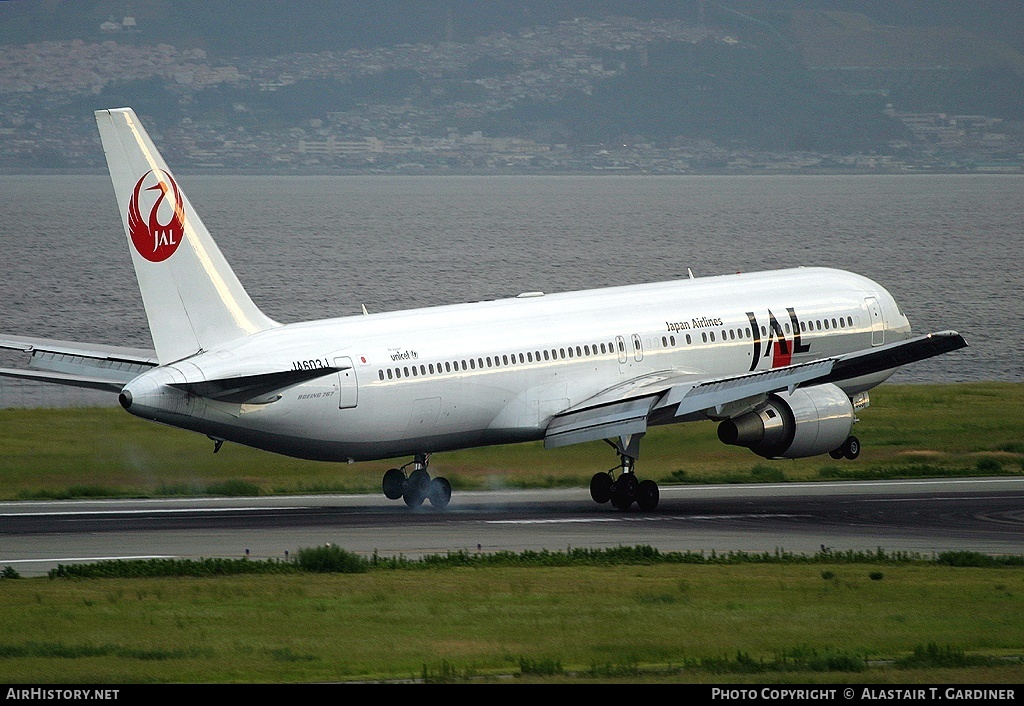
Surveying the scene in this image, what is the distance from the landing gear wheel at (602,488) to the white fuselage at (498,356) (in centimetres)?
197

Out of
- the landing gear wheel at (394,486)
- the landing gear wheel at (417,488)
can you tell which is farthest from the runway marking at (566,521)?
the landing gear wheel at (394,486)

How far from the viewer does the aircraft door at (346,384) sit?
3962 centimetres

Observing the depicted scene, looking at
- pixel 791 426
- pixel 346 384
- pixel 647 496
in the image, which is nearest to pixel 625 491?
pixel 647 496

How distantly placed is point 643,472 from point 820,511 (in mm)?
9244

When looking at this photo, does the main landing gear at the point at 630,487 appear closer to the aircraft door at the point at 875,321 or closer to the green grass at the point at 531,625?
the green grass at the point at 531,625

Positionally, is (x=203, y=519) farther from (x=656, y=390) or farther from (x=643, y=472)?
(x=643, y=472)

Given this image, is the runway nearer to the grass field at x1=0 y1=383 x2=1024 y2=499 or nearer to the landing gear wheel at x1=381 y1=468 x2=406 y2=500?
the landing gear wheel at x1=381 y1=468 x2=406 y2=500

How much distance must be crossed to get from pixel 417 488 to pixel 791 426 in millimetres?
9936

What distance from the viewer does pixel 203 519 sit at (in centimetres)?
4153

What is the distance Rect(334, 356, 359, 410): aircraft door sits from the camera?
130ft

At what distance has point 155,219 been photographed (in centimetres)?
3778

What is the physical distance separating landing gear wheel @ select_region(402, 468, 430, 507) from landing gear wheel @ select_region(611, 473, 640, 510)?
4.99 meters
